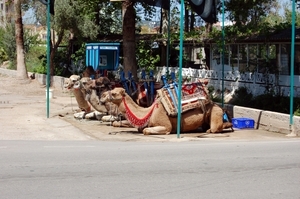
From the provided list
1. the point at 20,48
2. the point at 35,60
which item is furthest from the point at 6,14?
the point at 20,48

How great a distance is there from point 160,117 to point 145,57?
20988mm

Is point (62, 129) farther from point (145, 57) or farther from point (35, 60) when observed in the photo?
point (35, 60)

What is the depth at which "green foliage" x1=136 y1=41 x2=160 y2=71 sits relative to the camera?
121 feet

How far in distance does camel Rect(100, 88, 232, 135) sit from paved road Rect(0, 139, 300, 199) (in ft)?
8.14

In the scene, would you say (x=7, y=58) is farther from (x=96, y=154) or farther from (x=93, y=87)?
(x=96, y=154)

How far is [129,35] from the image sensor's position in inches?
878

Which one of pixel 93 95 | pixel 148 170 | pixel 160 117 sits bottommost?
pixel 148 170

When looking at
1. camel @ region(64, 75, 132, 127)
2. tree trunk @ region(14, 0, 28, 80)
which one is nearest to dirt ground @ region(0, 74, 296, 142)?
camel @ region(64, 75, 132, 127)

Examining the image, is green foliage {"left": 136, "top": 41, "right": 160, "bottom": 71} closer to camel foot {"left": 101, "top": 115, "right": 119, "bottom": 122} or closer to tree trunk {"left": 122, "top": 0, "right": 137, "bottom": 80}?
tree trunk {"left": 122, "top": 0, "right": 137, "bottom": 80}

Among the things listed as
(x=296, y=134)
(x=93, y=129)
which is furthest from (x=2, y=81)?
(x=296, y=134)

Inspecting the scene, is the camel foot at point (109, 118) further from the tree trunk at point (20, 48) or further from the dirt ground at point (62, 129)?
the tree trunk at point (20, 48)

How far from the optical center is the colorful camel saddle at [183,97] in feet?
53.5

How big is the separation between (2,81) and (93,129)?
20223mm

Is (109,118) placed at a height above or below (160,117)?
below
